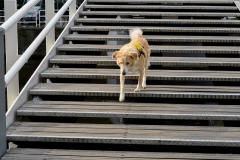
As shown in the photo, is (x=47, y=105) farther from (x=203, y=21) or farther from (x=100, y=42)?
(x=203, y=21)

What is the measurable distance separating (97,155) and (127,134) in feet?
1.11

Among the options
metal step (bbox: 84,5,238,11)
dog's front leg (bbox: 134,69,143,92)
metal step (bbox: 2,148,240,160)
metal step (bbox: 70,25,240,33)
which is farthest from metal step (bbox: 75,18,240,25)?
metal step (bbox: 2,148,240,160)

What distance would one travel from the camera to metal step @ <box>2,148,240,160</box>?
117 inches

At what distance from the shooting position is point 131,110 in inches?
142

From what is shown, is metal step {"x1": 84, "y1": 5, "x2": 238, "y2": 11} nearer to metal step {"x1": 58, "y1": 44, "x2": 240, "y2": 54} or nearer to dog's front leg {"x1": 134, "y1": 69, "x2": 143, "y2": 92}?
metal step {"x1": 58, "y1": 44, "x2": 240, "y2": 54}

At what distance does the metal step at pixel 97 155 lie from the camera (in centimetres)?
298

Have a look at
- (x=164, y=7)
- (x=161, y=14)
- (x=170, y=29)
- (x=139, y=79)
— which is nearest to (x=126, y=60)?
(x=139, y=79)

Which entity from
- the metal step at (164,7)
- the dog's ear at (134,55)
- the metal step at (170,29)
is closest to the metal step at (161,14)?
the metal step at (164,7)

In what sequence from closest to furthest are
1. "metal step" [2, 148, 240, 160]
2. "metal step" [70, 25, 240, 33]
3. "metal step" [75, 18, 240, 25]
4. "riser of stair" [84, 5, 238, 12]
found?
"metal step" [2, 148, 240, 160]
"metal step" [70, 25, 240, 33]
"metal step" [75, 18, 240, 25]
"riser of stair" [84, 5, 238, 12]

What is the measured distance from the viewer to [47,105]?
3.78 metres

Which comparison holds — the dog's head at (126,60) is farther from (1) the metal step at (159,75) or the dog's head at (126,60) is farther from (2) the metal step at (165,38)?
(2) the metal step at (165,38)

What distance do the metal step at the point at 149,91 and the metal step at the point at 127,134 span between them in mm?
546

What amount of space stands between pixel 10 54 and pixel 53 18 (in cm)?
103

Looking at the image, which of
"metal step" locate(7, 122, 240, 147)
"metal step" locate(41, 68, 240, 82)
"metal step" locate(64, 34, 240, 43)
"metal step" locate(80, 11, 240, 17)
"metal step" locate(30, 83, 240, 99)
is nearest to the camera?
"metal step" locate(7, 122, 240, 147)
